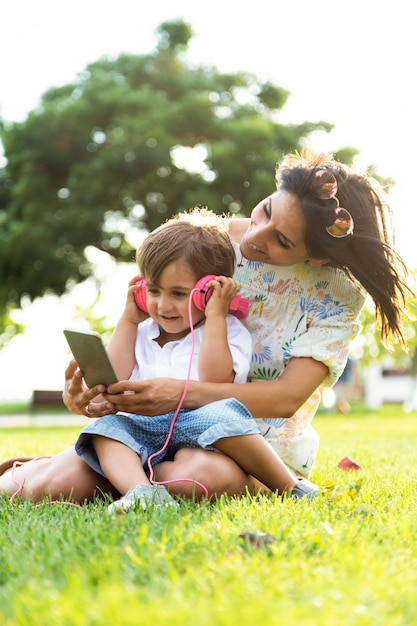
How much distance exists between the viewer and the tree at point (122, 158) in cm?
1908

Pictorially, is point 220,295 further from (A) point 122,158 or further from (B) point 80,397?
(A) point 122,158

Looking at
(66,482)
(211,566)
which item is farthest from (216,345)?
(211,566)

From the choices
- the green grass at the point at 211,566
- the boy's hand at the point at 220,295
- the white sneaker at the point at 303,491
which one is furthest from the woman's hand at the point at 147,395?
the white sneaker at the point at 303,491

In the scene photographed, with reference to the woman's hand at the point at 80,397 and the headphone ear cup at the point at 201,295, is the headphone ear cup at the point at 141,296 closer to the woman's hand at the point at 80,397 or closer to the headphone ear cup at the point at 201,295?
the headphone ear cup at the point at 201,295

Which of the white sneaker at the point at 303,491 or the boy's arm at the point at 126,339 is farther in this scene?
the boy's arm at the point at 126,339

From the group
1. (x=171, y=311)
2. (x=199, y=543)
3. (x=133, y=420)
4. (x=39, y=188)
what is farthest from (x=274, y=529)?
(x=39, y=188)

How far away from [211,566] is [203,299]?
1662 mm

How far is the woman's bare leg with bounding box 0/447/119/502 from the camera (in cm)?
329

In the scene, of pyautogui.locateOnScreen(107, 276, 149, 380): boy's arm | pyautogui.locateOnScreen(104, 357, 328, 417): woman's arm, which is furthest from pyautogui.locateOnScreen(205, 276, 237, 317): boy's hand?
pyautogui.locateOnScreen(107, 276, 149, 380): boy's arm

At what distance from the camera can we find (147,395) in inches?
126

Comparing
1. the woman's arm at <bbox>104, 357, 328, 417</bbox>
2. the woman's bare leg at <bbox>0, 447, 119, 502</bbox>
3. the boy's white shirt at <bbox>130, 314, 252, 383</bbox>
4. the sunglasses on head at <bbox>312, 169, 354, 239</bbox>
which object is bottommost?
the woman's bare leg at <bbox>0, 447, 119, 502</bbox>

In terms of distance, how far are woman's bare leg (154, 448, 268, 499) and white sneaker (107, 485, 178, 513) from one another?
0.16 meters

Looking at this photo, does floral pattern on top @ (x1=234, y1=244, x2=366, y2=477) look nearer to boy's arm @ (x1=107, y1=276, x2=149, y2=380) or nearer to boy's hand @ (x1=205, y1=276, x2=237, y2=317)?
boy's hand @ (x1=205, y1=276, x2=237, y2=317)

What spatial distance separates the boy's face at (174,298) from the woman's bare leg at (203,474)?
570 millimetres
